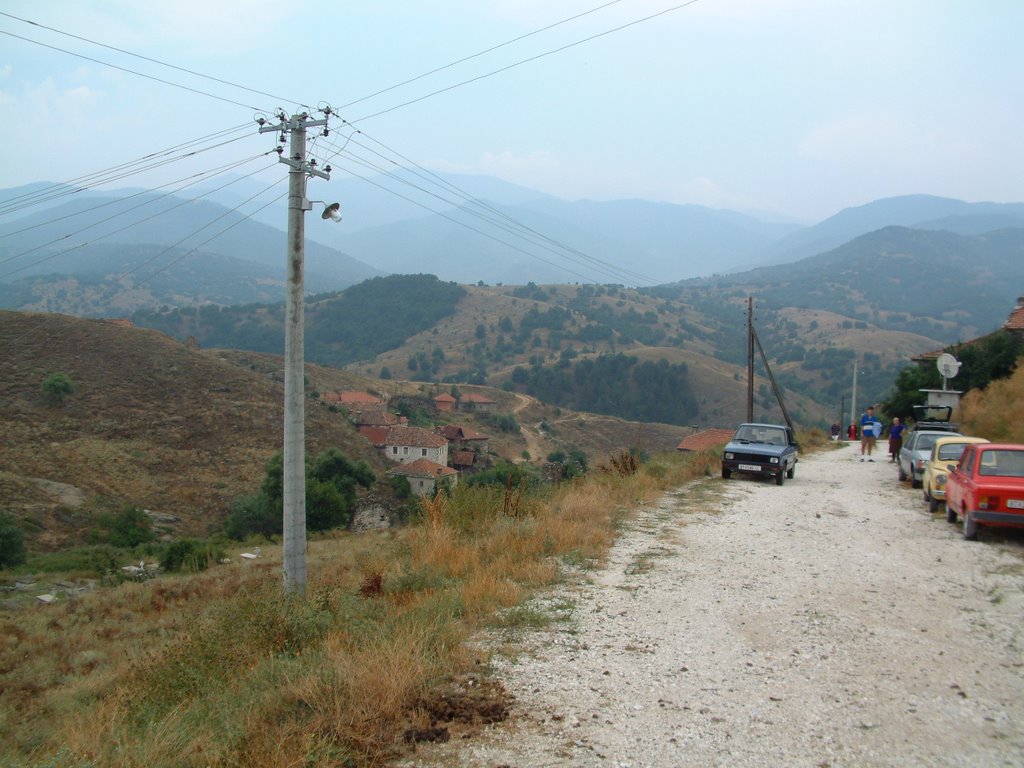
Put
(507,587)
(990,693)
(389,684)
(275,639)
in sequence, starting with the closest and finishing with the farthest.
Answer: (389,684) → (990,693) → (275,639) → (507,587)

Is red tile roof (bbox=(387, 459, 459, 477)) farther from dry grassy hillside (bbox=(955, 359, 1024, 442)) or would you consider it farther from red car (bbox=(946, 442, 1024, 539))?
red car (bbox=(946, 442, 1024, 539))

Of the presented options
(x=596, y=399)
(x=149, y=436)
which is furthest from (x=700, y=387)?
(x=149, y=436)

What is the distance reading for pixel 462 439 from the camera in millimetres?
67250

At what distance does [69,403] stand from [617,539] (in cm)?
4382

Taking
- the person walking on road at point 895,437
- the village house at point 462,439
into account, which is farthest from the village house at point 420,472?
the person walking on road at point 895,437

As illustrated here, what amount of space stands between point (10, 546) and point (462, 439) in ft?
140

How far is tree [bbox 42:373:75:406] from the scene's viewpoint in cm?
4359

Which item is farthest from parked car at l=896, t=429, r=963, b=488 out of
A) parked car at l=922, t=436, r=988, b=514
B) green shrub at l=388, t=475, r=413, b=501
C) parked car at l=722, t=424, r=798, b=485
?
green shrub at l=388, t=475, r=413, b=501

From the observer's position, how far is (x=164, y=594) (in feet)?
63.5

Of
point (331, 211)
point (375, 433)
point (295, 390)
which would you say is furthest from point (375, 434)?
point (295, 390)

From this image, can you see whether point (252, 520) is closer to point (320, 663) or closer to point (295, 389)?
point (295, 389)

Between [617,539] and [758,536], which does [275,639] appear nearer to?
[617,539]

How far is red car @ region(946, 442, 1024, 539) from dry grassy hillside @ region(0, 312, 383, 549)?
32.7m

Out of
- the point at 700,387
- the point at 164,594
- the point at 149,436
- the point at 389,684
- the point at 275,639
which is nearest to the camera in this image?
the point at 389,684
